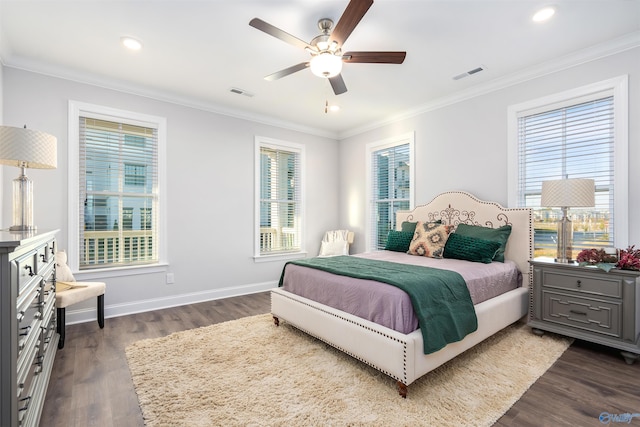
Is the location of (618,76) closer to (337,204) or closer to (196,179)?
(337,204)

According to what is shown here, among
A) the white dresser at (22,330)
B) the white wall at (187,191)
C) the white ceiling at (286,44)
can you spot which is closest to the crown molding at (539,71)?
the white ceiling at (286,44)

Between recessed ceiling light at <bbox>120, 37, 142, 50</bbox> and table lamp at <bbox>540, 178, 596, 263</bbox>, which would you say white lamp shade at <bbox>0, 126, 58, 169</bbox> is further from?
table lamp at <bbox>540, 178, 596, 263</bbox>

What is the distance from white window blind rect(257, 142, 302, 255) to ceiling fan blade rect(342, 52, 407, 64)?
105 inches

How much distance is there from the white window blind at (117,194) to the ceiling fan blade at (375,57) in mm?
2785

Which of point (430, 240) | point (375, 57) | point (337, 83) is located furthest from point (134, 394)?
point (430, 240)

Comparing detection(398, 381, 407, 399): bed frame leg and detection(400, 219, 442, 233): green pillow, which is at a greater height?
detection(400, 219, 442, 233): green pillow

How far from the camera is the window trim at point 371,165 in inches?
176

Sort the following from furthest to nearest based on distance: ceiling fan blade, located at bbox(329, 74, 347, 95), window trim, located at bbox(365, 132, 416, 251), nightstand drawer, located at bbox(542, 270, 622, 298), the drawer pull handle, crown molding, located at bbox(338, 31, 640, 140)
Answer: window trim, located at bbox(365, 132, 416, 251), crown molding, located at bbox(338, 31, 640, 140), ceiling fan blade, located at bbox(329, 74, 347, 95), nightstand drawer, located at bbox(542, 270, 622, 298), the drawer pull handle

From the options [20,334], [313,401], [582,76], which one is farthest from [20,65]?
[582,76]

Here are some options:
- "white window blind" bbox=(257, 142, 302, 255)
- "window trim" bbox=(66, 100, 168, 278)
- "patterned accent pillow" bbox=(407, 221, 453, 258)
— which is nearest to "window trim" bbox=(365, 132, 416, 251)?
"patterned accent pillow" bbox=(407, 221, 453, 258)

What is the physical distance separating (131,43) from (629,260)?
4558mm

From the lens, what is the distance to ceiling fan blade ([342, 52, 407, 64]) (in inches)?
90.7

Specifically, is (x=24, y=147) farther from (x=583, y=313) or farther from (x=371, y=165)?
(x=583, y=313)

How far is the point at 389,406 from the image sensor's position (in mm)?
1820
